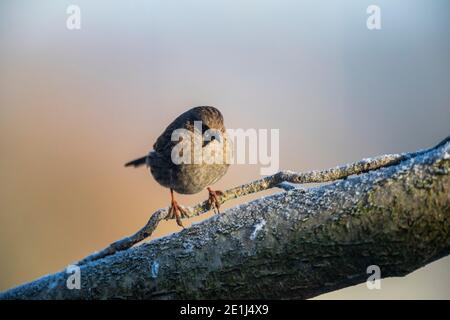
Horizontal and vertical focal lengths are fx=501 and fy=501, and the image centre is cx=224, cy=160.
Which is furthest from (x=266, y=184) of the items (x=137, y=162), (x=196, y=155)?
(x=137, y=162)

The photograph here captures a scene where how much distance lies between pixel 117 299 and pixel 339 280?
47cm

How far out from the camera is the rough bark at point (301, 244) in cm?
89

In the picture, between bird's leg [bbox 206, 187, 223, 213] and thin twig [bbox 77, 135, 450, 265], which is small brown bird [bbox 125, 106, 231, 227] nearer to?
bird's leg [bbox 206, 187, 223, 213]

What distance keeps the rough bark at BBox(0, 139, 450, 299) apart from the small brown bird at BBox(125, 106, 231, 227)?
28.7 inches

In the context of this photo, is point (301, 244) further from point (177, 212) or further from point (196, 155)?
point (196, 155)

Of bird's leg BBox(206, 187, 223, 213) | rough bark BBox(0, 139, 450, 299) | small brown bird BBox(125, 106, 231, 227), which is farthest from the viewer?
small brown bird BBox(125, 106, 231, 227)

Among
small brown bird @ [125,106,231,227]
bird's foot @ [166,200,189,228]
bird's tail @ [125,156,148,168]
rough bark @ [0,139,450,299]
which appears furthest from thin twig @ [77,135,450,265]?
bird's tail @ [125,156,148,168]

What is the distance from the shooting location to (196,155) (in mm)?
1854

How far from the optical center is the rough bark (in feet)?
2.93

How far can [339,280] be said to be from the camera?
0.97 metres

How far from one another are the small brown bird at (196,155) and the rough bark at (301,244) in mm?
729

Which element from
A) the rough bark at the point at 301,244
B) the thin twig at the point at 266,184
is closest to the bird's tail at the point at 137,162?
the thin twig at the point at 266,184

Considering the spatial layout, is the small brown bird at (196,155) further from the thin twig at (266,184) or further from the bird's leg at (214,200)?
the thin twig at (266,184)
